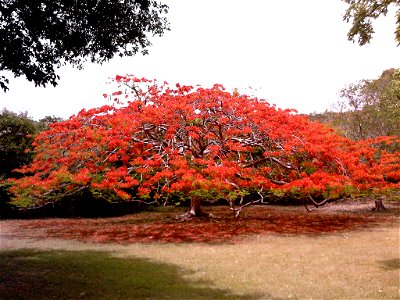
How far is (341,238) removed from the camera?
38.8 feet

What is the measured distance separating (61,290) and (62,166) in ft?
26.0

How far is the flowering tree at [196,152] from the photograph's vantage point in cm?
1248

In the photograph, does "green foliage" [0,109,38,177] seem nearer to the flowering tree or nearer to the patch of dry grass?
the flowering tree

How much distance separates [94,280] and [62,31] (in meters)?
5.14

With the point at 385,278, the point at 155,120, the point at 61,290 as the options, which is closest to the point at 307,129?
the point at 155,120

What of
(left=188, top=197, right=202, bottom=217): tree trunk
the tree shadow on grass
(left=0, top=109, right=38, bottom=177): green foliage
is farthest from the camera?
(left=0, top=109, right=38, bottom=177): green foliage

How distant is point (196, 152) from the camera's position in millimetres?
15078

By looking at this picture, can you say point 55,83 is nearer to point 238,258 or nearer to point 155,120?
point 238,258

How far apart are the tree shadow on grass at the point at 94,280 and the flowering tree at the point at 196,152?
10.8 ft

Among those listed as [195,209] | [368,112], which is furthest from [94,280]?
[368,112]

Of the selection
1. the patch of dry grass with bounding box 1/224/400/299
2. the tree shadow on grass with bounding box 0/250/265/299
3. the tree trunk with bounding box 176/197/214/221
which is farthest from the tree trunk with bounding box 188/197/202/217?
the tree shadow on grass with bounding box 0/250/265/299

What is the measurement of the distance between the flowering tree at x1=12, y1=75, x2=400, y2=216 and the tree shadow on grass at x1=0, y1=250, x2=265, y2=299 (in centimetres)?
330

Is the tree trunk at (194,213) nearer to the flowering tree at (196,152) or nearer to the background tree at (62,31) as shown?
the flowering tree at (196,152)

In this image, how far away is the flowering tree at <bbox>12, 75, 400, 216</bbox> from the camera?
12.5m
